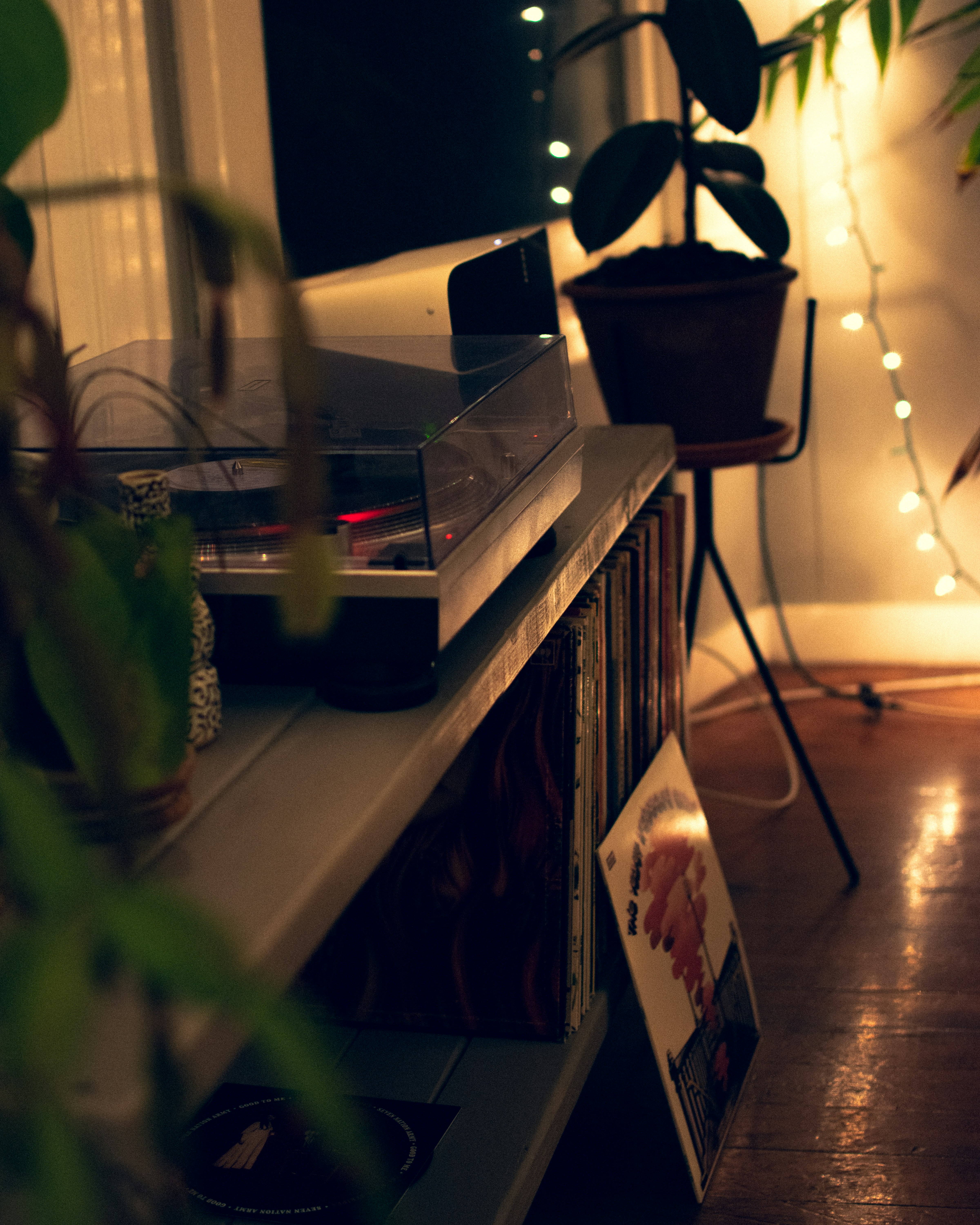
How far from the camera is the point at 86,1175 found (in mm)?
293

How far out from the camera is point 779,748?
2.57m

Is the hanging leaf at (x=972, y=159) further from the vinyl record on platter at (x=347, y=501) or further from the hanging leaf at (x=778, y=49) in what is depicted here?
the vinyl record on platter at (x=347, y=501)

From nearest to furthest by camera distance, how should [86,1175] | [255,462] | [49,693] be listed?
[86,1175] < [49,693] < [255,462]

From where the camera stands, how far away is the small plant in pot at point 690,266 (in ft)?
5.41

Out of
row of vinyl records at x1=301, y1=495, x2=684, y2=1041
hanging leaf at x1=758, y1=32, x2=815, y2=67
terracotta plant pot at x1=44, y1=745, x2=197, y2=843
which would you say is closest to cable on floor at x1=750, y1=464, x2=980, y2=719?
hanging leaf at x1=758, y1=32, x2=815, y2=67

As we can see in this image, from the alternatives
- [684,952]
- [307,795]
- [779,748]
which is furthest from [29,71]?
[779,748]

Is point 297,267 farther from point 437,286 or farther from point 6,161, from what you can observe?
point 6,161

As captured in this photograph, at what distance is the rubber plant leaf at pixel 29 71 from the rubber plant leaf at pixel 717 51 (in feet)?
4.59

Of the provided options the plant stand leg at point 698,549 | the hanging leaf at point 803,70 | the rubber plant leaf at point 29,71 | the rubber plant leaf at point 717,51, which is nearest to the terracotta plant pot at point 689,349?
the plant stand leg at point 698,549

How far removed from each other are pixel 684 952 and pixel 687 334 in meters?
0.83

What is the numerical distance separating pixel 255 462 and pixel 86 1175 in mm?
651

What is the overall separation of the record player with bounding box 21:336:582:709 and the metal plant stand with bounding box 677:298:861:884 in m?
0.70

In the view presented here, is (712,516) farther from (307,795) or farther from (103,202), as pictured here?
(307,795)

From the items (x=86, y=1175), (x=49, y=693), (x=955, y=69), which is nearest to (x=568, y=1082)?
(x=49, y=693)
